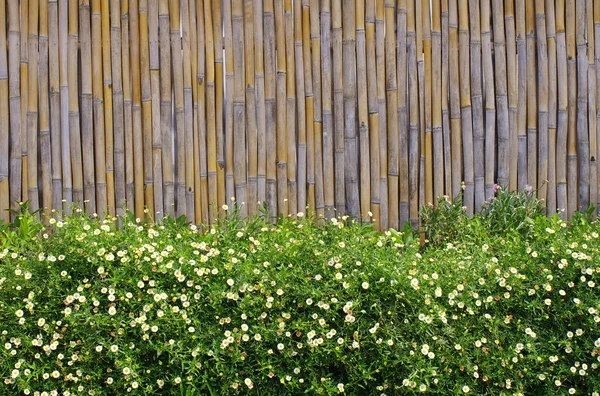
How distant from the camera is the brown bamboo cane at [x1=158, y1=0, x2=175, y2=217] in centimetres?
397

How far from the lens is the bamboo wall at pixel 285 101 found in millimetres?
3953

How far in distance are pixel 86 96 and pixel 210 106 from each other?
728mm

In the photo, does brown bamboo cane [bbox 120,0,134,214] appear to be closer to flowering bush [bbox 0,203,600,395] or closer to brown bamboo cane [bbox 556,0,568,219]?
flowering bush [bbox 0,203,600,395]

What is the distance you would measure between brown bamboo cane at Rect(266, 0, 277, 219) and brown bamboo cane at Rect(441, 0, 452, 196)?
1.04 meters

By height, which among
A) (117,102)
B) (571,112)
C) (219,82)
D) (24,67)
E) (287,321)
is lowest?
(287,321)

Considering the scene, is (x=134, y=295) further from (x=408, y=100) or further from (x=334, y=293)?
(x=408, y=100)

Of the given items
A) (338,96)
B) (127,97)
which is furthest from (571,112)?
(127,97)

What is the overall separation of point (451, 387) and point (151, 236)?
153cm

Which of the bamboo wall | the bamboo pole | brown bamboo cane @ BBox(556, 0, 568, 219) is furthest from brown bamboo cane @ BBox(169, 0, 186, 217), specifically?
brown bamboo cane @ BBox(556, 0, 568, 219)

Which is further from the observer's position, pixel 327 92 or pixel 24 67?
pixel 327 92

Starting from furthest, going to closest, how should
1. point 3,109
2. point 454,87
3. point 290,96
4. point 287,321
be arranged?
point 454,87 < point 290,96 < point 3,109 < point 287,321

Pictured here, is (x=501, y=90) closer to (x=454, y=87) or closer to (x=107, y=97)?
(x=454, y=87)

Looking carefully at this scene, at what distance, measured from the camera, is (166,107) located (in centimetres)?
398

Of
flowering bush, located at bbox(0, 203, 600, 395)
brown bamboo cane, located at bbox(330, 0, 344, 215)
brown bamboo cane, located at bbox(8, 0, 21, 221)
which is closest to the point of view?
flowering bush, located at bbox(0, 203, 600, 395)
